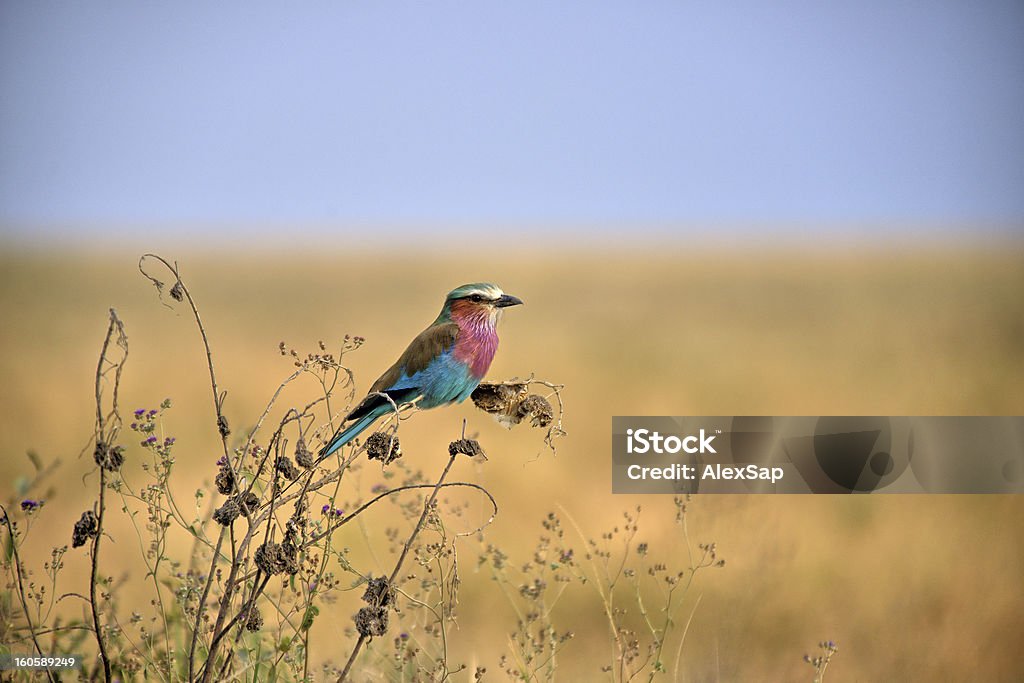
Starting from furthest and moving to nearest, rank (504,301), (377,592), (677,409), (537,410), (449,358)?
(677,409), (504,301), (449,358), (537,410), (377,592)

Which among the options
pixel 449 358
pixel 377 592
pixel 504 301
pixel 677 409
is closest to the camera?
pixel 377 592

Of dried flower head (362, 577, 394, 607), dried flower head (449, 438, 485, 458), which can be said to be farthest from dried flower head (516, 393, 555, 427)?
dried flower head (362, 577, 394, 607)

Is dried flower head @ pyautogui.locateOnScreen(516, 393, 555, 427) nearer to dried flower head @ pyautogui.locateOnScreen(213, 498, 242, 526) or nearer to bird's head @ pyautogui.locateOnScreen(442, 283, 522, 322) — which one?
bird's head @ pyautogui.locateOnScreen(442, 283, 522, 322)

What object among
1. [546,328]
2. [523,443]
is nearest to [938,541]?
[523,443]

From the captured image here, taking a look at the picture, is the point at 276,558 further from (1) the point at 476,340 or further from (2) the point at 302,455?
(1) the point at 476,340

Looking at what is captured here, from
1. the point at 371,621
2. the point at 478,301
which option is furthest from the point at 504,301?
the point at 371,621

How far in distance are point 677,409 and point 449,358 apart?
30.5ft

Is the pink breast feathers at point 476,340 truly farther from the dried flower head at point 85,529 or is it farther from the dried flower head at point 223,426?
the dried flower head at point 85,529

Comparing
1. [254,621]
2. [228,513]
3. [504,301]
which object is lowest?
[254,621]

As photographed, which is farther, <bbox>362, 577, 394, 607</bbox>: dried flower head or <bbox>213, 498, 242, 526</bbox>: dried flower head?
<bbox>362, 577, 394, 607</bbox>: dried flower head

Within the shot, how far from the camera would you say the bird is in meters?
3.33

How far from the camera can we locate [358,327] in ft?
64.3

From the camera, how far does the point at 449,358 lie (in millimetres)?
3332

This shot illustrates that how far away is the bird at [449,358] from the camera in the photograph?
3.33 meters
